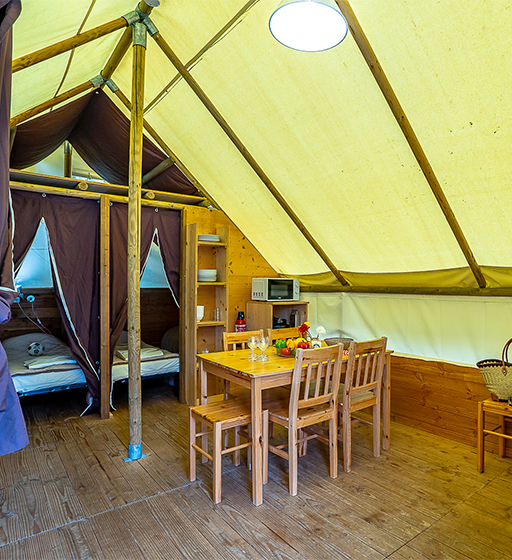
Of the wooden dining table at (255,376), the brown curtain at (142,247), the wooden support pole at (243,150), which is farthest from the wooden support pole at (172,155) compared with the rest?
the wooden dining table at (255,376)

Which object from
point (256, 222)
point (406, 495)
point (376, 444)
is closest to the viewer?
point (406, 495)

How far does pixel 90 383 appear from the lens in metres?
3.93

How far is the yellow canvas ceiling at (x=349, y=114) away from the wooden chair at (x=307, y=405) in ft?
4.50

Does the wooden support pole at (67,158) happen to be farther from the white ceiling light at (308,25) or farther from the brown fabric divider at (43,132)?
the white ceiling light at (308,25)

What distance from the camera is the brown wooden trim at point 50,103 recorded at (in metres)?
3.25

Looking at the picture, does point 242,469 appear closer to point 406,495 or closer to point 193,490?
point 193,490

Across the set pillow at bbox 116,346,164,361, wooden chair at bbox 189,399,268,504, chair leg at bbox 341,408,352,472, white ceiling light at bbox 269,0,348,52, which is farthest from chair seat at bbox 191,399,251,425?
white ceiling light at bbox 269,0,348,52

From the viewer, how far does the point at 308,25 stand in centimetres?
189

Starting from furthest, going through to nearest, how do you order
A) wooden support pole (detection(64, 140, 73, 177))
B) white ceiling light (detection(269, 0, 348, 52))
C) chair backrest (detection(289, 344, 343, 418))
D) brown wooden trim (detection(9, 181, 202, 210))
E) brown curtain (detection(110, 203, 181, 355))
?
1. wooden support pole (detection(64, 140, 73, 177))
2. brown curtain (detection(110, 203, 181, 355))
3. brown wooden trim (detection(9, 181, 202, 210))
4. chair backrest (detection(289, 344, 343, 418))
5. white ceiling light (detection(269, 0, 348, 52))

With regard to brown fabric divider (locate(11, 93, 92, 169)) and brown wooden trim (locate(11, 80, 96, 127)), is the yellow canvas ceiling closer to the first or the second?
brown wooden trim (locate(11, 80, 96, 127))

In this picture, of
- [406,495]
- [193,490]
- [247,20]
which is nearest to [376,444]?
[406,495]

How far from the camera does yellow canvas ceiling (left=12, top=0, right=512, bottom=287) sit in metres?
2.08

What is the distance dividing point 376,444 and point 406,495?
0.56 metres

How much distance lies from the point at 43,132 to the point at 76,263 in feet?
4.39
